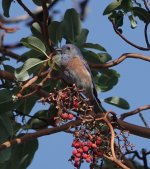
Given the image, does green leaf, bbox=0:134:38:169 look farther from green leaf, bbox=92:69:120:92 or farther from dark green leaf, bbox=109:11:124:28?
dark green leaf, bbox=109:11:124:28

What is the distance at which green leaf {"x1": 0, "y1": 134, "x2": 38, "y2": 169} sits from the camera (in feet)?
10.7

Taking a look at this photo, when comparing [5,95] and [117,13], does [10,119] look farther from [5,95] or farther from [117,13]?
[117,13]

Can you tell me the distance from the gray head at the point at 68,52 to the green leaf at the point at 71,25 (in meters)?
0.08

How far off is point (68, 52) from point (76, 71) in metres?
0.23

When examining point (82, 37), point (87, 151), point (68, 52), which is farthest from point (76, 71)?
point (87, 151)

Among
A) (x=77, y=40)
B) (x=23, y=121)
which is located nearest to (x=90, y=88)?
(x=77, y=40)

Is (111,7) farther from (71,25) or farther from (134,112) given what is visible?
(134,112)

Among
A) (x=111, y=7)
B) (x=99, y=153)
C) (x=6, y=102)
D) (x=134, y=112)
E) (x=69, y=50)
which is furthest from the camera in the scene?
(x=69, y=50)

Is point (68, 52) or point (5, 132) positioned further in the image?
point (68, 52)

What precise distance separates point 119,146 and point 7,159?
922 millimetres

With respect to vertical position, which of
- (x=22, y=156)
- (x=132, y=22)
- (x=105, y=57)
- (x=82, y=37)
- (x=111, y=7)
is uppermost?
(x=111, y=7)

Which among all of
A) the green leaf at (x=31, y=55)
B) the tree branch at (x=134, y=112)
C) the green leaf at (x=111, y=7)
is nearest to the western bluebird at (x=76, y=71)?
the green leaf at (x=31, y=55)

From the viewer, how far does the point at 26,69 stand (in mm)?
3180

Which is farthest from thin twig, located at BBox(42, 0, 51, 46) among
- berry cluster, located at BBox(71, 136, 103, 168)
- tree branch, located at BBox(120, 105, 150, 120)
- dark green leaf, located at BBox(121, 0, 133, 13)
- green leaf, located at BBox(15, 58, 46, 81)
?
berry cluster, located at BBox(71, 136, 103, 168)
